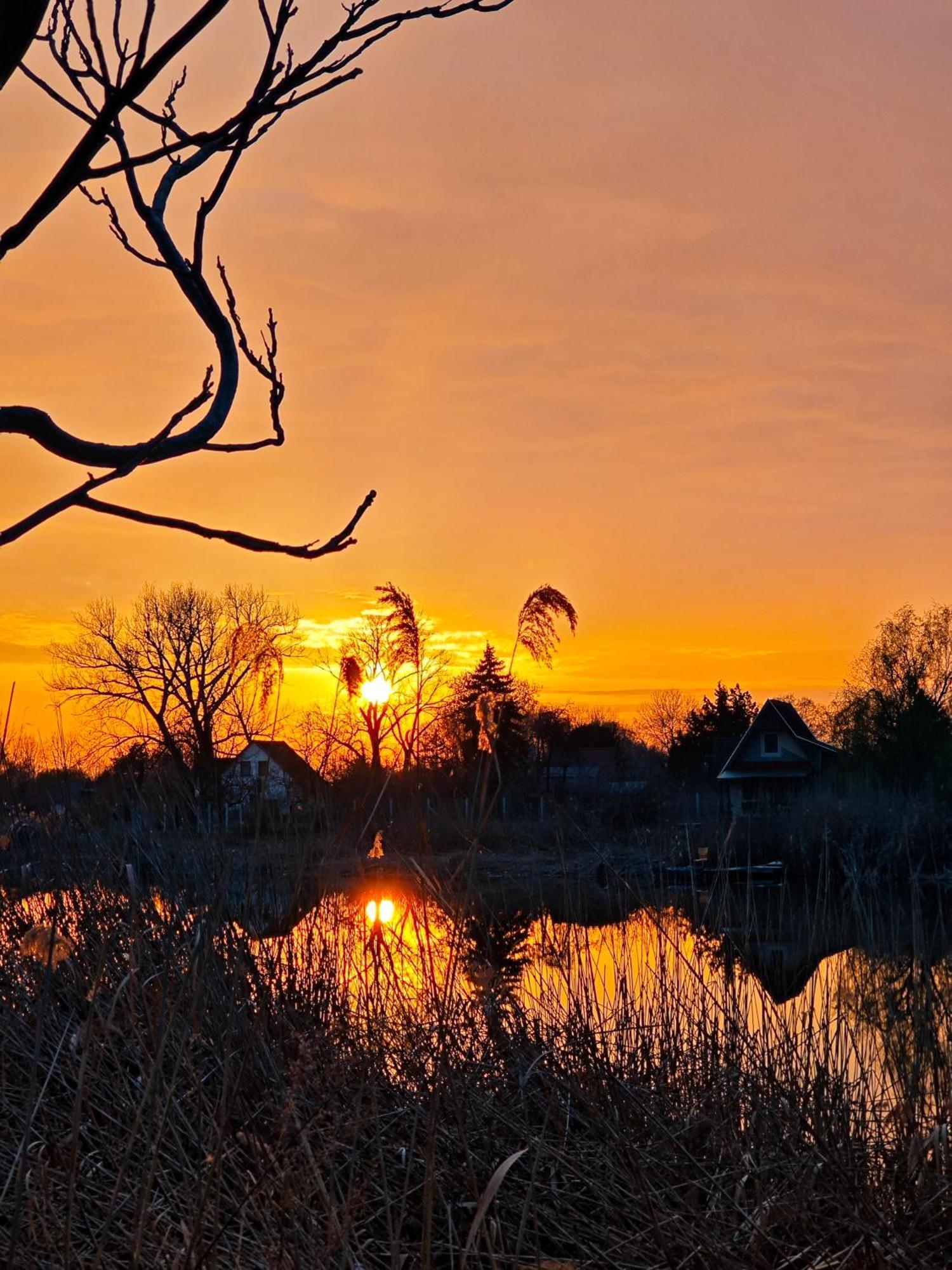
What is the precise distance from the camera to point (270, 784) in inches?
177

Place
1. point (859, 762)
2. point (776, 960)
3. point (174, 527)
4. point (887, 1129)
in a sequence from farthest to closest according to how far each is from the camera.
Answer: point (859, 762), point (776, 960), point (887, 1129), point (174, 527)

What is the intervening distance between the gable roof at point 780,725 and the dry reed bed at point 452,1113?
112 ft

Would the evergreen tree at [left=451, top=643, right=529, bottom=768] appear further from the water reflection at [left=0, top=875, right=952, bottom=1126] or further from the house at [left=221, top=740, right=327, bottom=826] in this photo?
the house at [left=221, top=740, right=327, bottom=826]

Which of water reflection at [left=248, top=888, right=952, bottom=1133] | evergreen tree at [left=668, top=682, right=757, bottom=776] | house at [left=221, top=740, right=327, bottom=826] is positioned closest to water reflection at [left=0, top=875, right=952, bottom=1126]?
water reflection at [left=248, top=888, right=952, bottom=1133]

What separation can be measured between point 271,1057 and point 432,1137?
161 cm

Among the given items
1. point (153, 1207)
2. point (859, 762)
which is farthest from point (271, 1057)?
point (859, 762)

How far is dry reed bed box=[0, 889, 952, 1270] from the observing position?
2182 mm

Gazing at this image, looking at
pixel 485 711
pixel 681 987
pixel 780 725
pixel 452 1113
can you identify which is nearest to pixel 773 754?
pixel 780 725

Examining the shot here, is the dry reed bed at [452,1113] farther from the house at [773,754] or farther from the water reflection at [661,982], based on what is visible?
the house at [773,754]

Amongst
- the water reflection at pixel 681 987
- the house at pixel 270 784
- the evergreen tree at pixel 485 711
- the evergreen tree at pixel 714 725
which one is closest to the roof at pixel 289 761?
the house at pixel 270 784

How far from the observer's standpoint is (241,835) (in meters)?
4.57

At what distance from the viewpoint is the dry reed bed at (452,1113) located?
2.18m

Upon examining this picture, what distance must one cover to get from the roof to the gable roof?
3386 centimetres

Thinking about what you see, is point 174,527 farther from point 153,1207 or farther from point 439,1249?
point 439,1249
